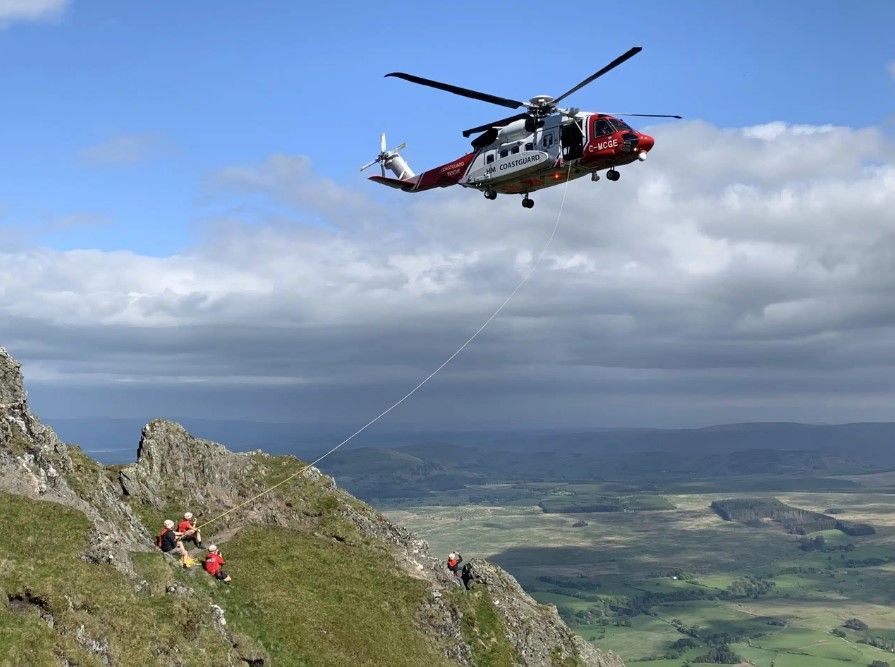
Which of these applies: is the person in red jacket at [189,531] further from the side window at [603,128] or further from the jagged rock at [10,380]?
the side window at [603,128]

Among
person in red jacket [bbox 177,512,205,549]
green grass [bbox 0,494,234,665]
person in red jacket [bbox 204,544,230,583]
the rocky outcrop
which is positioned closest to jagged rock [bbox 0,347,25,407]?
the rocky outcrop

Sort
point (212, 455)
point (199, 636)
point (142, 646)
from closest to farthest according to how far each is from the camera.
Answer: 1. point (142, 646)
2. point (199, 636)
3. point (212, 455)

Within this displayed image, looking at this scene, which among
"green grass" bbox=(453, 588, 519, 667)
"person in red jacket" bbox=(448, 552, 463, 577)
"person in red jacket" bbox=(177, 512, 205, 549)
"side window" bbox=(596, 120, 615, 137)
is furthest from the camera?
"person in red jacket" bbox=(448, 552, 463, 577)

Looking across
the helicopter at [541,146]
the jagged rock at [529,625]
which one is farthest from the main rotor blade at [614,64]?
the jagged rock at [529,625]

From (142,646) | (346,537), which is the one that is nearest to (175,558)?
(142,646)

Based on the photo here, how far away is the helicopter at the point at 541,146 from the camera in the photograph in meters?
54.0

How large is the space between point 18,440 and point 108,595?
1305 centimetres

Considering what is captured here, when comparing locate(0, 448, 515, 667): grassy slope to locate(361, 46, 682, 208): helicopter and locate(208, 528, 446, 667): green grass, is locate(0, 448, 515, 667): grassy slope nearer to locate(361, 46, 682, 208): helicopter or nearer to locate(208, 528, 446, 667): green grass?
locate(208, 528, 446, 667): green grass

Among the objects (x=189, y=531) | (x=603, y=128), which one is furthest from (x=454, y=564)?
(x=603, y=128)

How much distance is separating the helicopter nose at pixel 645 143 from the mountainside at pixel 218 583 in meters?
31.9

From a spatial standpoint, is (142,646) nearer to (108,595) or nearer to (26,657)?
(108,595)

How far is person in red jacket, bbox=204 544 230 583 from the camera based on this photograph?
1663 inches

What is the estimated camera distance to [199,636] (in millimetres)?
34938

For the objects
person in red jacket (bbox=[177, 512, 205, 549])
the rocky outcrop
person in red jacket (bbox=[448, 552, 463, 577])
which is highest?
the rocky outcrop
